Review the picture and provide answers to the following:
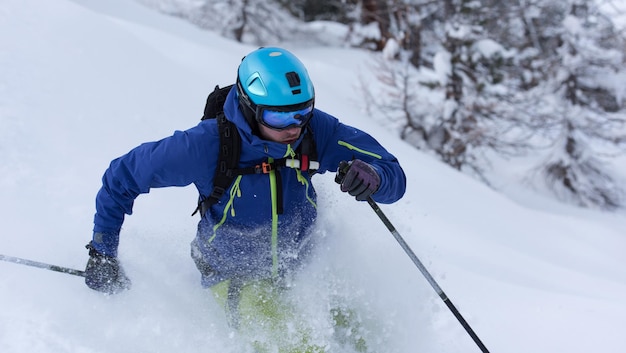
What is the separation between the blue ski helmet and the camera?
262 centimetres

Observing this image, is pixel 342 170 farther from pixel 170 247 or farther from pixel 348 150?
pixel 170 247

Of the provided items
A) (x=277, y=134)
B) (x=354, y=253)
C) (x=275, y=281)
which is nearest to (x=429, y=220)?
(x=354, y=253)

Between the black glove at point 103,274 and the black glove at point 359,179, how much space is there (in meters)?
1.46

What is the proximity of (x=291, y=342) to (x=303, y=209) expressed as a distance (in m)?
0.78

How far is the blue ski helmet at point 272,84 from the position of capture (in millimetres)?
2623

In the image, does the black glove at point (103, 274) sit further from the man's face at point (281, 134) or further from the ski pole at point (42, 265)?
the man's face at point (281, 134)

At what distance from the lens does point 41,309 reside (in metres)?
2.94

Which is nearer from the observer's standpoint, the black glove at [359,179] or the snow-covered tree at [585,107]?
the black glove at [359,179]

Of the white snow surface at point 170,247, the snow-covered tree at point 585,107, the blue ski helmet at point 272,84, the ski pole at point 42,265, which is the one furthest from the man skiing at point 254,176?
the snow-covered tree at point 585,107

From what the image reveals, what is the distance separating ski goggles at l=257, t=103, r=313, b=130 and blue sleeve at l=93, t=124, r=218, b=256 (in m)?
0.32

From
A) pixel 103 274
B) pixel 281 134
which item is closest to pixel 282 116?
pixel 281 134

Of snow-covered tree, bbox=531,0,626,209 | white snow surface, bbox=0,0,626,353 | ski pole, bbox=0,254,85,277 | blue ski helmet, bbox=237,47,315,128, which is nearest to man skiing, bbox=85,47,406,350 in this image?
blue ski helmet, bbox=237,47,315,128

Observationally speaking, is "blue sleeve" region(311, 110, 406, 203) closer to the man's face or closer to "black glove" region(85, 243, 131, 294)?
the man's face

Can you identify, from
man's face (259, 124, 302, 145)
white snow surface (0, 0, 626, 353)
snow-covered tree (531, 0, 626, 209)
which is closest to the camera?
man's face (259, 124, 302, 145)
